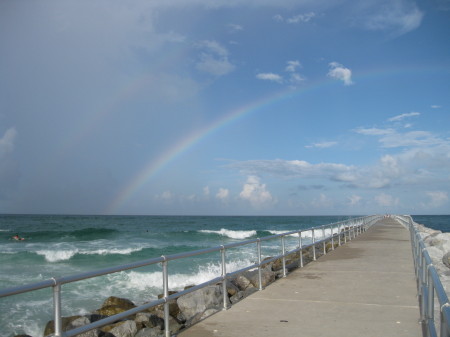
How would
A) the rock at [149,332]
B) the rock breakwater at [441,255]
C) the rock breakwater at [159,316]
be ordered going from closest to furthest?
the rock at [149,332] < the rock breakwater at [159,316] < the rock breakwater at [441,255]

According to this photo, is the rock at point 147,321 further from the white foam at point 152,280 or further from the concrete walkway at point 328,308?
the white foam at point 152,280

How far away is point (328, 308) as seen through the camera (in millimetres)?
7289

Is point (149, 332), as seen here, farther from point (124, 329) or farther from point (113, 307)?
point (113, 307)

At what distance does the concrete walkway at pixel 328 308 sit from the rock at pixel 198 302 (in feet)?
4.20

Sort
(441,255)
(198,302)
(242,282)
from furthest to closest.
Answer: (441,255), (242,282), (198,302)

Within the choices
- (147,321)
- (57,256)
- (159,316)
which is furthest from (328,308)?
(57,256)

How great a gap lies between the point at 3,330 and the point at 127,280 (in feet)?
22.8

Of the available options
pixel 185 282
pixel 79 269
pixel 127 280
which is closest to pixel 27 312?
pixel 127 280

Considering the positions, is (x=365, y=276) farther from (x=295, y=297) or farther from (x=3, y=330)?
(x=3, y=330)

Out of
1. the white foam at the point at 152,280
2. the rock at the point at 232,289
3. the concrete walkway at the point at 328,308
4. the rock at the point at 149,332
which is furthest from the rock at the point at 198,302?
the white foam at the point at 152,280

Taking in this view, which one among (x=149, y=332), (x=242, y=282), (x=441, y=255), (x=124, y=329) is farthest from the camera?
(x=441, y=255)

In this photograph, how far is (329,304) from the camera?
760 cm

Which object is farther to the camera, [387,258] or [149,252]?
[149,252]

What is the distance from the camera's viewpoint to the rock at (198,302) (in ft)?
31.1
